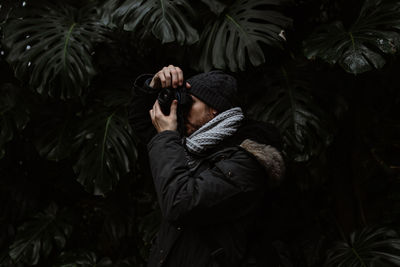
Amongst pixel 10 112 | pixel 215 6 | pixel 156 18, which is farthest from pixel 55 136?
pixel 215 6

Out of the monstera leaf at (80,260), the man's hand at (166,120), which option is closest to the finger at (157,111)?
the man's hand at (166,120)

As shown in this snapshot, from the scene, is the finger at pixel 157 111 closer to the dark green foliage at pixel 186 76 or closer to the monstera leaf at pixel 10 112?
the dark green foliage at pixel 186 76

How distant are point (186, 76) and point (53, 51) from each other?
24.7 inches

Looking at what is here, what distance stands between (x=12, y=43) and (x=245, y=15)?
3.43 ft

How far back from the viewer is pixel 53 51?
1862 millimetres

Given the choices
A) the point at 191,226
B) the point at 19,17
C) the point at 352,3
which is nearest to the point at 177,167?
the point at 191,226

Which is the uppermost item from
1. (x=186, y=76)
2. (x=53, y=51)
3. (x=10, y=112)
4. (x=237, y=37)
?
(x=237, y=37)

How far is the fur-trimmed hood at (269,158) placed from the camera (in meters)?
0.96

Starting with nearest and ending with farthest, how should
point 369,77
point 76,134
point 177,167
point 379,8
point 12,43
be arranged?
point 177,167, point 379,8, point 12,43, point 76,134, point 369,77

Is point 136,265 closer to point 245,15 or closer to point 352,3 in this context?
point 245,15

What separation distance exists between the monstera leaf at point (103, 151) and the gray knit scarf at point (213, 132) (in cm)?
88

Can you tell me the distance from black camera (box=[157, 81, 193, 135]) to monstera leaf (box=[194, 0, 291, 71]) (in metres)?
0.70

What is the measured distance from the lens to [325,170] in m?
2.17

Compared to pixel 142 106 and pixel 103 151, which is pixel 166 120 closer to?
pixel 142 106
